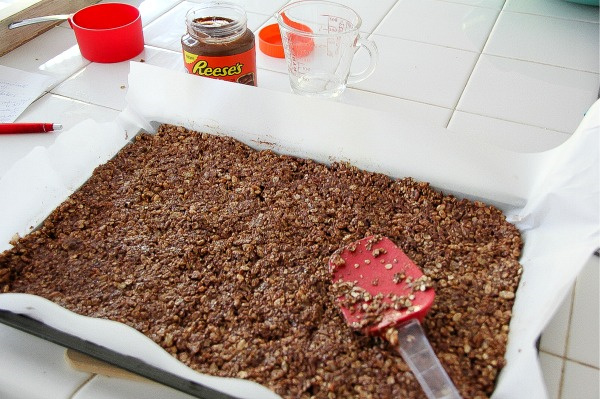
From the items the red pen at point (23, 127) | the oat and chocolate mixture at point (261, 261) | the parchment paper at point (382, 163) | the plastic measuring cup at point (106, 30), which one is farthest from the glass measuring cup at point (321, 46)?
the red pen at point (23, 127)

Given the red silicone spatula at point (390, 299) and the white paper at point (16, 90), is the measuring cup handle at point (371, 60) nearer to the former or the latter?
the red silicone spatula at point (390, 299)

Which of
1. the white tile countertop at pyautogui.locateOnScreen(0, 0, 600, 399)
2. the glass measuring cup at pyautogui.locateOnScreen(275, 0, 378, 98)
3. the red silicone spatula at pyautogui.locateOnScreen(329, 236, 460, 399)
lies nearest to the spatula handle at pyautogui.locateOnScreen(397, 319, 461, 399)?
the red silicone spatula at pyautogui.locateOnScreen(329, 236, 460, 399)

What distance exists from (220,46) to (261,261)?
0.48 metres

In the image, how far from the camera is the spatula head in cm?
76

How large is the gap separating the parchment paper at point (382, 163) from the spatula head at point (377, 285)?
0.45 ft

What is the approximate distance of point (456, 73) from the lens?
135 cm

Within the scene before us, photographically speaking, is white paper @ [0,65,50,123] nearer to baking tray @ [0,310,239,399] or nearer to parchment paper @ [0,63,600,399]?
parchment paper @ [0,63,600,399]

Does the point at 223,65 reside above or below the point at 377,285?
above

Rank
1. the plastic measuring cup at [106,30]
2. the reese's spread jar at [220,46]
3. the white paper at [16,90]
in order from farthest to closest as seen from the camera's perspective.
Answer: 1. the plastic measuring cup at [106,30]
2. the white paper at [16,90]
3. the reese's spread jar at [220,46]

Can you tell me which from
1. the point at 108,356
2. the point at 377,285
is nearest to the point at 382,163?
the point at 377,285

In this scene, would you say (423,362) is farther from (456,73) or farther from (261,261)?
(456,73)

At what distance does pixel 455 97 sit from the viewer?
128cm

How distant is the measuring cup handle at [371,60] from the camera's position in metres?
1.20

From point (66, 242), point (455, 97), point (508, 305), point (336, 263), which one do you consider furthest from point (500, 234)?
point (66, 242)
